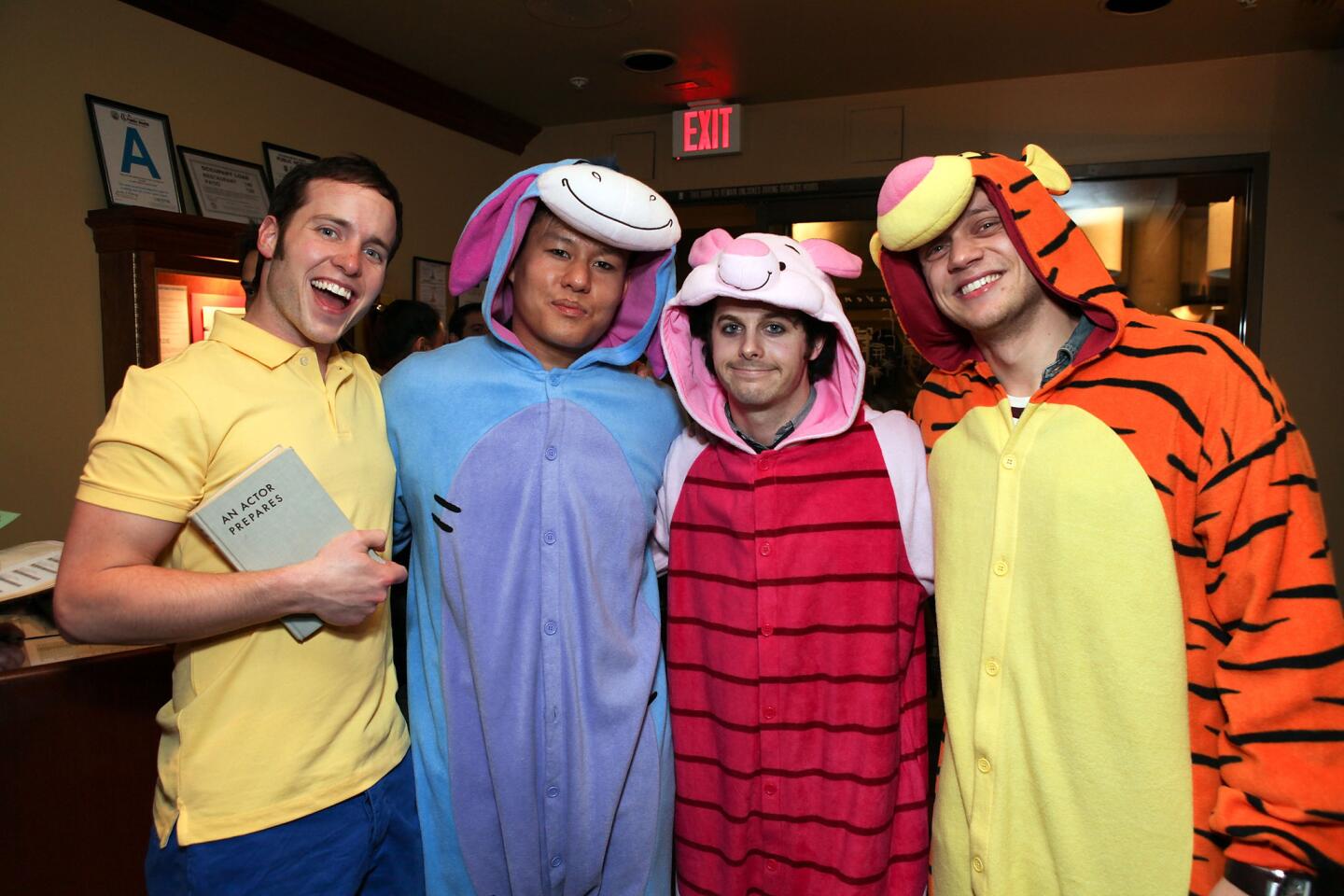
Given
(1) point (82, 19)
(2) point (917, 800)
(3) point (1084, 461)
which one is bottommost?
(2) point (917, 800)

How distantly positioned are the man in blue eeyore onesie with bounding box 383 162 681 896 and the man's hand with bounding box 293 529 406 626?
234mm

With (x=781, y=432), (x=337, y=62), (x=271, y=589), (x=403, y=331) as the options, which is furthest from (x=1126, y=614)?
(x=337, y=62)

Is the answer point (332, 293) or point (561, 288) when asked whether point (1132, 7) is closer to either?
point (561, 288)

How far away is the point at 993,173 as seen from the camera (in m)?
1.45

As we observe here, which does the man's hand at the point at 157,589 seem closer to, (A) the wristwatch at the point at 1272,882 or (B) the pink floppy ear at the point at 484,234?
(B) the pink floppy ear at the point at 484,234

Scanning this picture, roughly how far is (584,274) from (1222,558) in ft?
3.89

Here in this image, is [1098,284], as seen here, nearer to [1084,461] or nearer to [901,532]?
[1084,461]

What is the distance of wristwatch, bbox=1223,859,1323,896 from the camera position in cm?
115

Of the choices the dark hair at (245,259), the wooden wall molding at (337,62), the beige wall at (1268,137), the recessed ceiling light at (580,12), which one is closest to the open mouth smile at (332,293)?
the dark hair at (245,259)

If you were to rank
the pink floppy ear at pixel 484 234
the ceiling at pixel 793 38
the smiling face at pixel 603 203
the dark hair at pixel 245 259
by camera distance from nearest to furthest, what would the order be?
the dark hair at pixel 245 259
the smiling face at pixel 603 203
the pink floppy ear at pixel 484 234
the ceiling at pixel 793 38

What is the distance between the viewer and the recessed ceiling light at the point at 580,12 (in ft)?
13.3

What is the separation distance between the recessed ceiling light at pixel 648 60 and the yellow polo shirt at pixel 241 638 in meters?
3.90

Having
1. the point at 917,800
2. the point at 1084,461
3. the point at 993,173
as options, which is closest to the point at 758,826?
the point at 917,800

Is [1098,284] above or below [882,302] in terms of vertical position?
below
